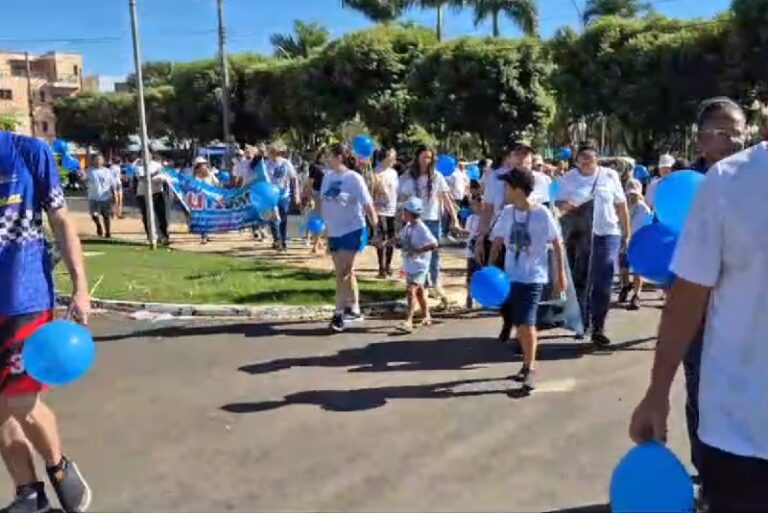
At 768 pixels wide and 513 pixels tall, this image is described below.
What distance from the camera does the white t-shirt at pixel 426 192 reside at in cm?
1038

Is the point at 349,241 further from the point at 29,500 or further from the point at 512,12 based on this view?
the point at 512,12

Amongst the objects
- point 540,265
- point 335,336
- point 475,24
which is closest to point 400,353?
point 335,336

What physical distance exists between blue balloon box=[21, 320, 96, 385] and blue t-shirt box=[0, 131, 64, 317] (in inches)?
6.7

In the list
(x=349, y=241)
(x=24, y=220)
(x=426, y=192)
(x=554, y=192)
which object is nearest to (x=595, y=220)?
(x=554, y=192)

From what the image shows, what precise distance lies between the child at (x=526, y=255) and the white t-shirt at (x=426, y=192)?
138 inches

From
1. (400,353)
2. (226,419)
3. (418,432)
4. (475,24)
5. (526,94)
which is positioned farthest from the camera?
(475,24)

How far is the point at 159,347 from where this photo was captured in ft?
28.2

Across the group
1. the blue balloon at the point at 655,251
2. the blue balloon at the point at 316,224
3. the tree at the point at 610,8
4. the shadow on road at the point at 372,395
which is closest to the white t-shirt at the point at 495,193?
the shadow on road at the point at 372,395

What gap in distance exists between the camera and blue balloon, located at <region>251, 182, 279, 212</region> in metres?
16.0

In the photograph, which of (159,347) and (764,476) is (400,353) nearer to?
(159,347)

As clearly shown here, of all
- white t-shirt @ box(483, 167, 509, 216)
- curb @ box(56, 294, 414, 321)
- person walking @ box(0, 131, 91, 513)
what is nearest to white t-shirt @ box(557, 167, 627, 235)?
white t-shirt @ box(483, 167, 509, 216)

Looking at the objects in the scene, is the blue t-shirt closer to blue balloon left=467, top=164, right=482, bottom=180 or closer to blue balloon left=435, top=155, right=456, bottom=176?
blue balloon left=435, top=155, right=456, bottom=176

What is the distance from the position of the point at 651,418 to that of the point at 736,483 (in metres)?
0.26

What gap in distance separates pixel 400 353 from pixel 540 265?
5.85 feet
